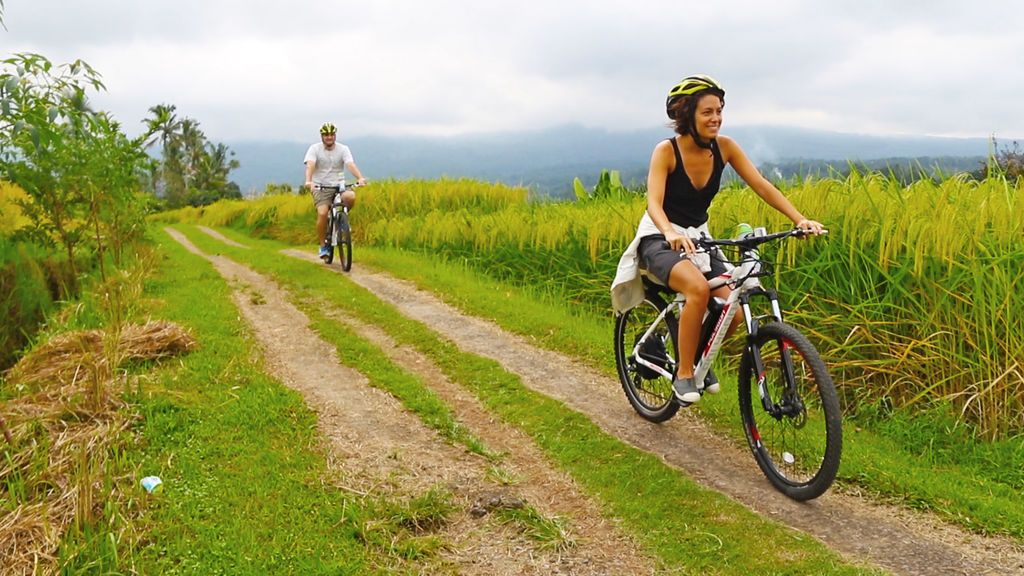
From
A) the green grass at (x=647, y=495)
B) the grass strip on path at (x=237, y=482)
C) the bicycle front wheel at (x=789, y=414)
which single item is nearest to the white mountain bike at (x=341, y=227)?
the green grass at (x=647, y=495)

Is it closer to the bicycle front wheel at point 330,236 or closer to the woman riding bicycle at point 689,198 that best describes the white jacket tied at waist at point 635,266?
the woman riding bicycle at point 689,198

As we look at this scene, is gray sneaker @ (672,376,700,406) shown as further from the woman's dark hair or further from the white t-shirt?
the white t-shirt

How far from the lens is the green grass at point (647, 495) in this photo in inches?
132

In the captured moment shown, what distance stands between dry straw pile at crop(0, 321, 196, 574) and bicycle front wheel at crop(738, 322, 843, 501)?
3.45 metres

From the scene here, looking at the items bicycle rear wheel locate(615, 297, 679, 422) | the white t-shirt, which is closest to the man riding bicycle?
the white t-shirt

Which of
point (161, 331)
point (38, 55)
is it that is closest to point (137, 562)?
point (38, 55)

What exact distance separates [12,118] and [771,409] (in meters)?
3.81

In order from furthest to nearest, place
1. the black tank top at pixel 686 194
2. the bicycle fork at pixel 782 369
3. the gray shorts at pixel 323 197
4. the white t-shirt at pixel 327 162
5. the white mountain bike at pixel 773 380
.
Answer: the gray shorts at pixel 323 197 → the white t-shirt at pixel 327 162 → the black tank top at pixel 686 194 → the bicycle fork at pixel 782 369 → the white mountain bike at pixel 773 380

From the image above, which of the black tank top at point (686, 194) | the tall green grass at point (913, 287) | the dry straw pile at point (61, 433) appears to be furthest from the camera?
the tall green grass at point (913, 287)

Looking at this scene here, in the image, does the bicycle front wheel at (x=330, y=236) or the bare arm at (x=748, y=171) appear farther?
the bicycle front wheel at (x=330, y=236)

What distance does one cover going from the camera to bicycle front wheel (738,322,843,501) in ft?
11.9

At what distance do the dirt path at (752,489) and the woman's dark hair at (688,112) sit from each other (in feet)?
6.15

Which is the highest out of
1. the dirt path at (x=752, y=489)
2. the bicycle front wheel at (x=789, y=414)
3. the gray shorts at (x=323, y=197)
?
the gray shorts at (x=323, y=197)

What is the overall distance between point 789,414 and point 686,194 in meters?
1.37
